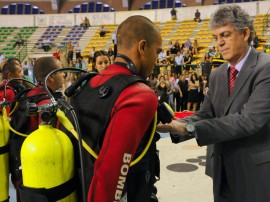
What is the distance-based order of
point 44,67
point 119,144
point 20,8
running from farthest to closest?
point 20,8, point 44,67, point 119,144

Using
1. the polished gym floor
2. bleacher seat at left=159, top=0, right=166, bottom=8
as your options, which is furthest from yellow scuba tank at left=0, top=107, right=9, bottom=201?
bleacher seat at left=159, top=0, right=166, bottom=8

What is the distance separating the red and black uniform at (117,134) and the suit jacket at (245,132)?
54cm

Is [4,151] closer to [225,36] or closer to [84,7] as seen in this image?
[225,36]

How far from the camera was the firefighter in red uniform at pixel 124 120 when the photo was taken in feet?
4.01

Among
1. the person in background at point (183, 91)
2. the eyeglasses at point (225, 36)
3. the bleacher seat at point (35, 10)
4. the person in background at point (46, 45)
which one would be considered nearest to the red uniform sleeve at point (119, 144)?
the eyeglasses at point (225, 36)

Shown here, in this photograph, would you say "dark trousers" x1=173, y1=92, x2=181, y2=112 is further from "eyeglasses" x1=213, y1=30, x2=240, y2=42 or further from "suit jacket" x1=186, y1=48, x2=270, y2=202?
"eyeglasses" x1=213, y1=30, x2=240, y2=42

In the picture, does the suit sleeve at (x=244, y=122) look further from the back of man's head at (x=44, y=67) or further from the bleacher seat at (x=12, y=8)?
the bleacher seat at (x=12, y=8)

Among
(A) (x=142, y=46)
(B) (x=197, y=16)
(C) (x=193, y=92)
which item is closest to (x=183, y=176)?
(A) (x=142, y=46)

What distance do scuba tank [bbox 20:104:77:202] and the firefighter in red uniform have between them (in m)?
0.10

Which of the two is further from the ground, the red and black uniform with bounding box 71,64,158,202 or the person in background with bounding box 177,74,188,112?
the red and black uniform with bounding box 71,64,158,202

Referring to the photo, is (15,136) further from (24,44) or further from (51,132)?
(24,44)

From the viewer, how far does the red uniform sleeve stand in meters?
1.22

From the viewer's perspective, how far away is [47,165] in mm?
1288

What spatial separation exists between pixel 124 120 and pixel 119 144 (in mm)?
89
